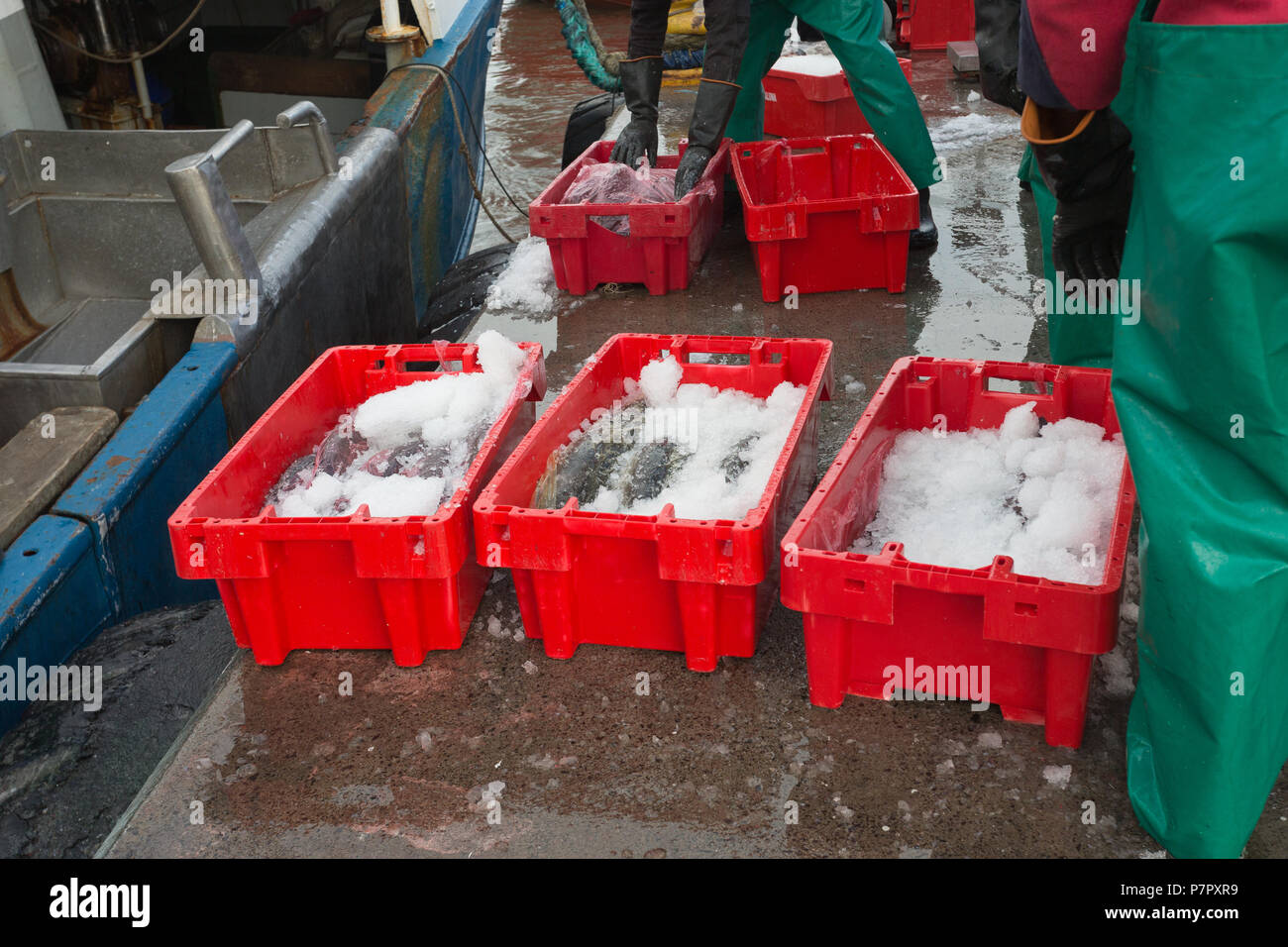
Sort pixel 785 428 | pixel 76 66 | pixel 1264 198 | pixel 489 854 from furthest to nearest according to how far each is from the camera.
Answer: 1. pixel 76 66
2. pixel 785 428
3. pixel 489 854
4. pixel 1264 198

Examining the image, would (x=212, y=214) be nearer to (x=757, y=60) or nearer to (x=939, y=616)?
(x=939, y=616)

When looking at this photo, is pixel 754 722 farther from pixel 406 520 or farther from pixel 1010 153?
pixel 1010 153

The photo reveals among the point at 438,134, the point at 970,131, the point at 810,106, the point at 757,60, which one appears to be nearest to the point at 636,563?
the point at 757,60

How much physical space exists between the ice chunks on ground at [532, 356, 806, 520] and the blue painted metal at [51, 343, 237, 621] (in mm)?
1065

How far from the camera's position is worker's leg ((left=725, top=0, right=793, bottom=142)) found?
4.63 meters

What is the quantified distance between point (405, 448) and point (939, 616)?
1.43 metres

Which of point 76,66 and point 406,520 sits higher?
point 76,66

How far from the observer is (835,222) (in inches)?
161

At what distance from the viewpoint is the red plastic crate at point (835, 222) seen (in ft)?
13.1

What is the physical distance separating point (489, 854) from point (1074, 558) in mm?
1228

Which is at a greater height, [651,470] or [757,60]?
[757,60]

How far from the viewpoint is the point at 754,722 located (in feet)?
7.17

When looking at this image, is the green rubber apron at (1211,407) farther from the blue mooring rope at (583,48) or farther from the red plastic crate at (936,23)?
the red plastic crate at (936,23)

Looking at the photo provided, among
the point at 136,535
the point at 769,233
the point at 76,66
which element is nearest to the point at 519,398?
the point at 136,535
